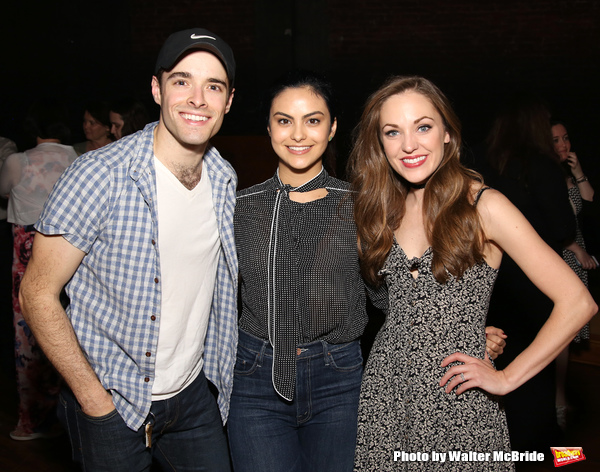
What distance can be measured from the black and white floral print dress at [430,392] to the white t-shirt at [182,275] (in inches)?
23.9

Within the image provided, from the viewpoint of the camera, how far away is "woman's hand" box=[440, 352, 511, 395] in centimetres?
160

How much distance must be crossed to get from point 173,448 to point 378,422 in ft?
2.32

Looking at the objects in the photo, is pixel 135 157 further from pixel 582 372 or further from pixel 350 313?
pixel 582 372

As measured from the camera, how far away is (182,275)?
1.77 m

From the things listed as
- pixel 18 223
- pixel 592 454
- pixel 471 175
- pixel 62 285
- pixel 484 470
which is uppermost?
pixel 18 223

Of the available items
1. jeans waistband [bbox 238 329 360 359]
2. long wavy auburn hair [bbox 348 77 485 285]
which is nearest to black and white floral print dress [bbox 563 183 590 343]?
long wavy auburn hair [bbox 348 77 485 285]

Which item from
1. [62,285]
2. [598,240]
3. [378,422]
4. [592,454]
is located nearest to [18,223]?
[62,285]

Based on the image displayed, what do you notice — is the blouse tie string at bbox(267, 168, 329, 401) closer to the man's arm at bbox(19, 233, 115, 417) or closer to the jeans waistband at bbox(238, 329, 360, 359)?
the jeans waistband at bbox(238, 329, 360, 359)

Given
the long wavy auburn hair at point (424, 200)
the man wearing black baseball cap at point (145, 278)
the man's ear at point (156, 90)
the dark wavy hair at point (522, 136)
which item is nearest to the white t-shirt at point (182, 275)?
the man wearing black baseball cap at point (145, 278)

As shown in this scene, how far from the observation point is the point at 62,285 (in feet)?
5.32

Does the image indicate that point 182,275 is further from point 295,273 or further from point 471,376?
point 471,376

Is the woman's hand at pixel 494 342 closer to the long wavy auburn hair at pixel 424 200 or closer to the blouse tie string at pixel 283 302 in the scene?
the long wavy auburn hair at pixel 424 200

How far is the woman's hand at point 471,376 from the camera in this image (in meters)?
1.60

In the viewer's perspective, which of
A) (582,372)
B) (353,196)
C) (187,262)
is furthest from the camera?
(582,372)
